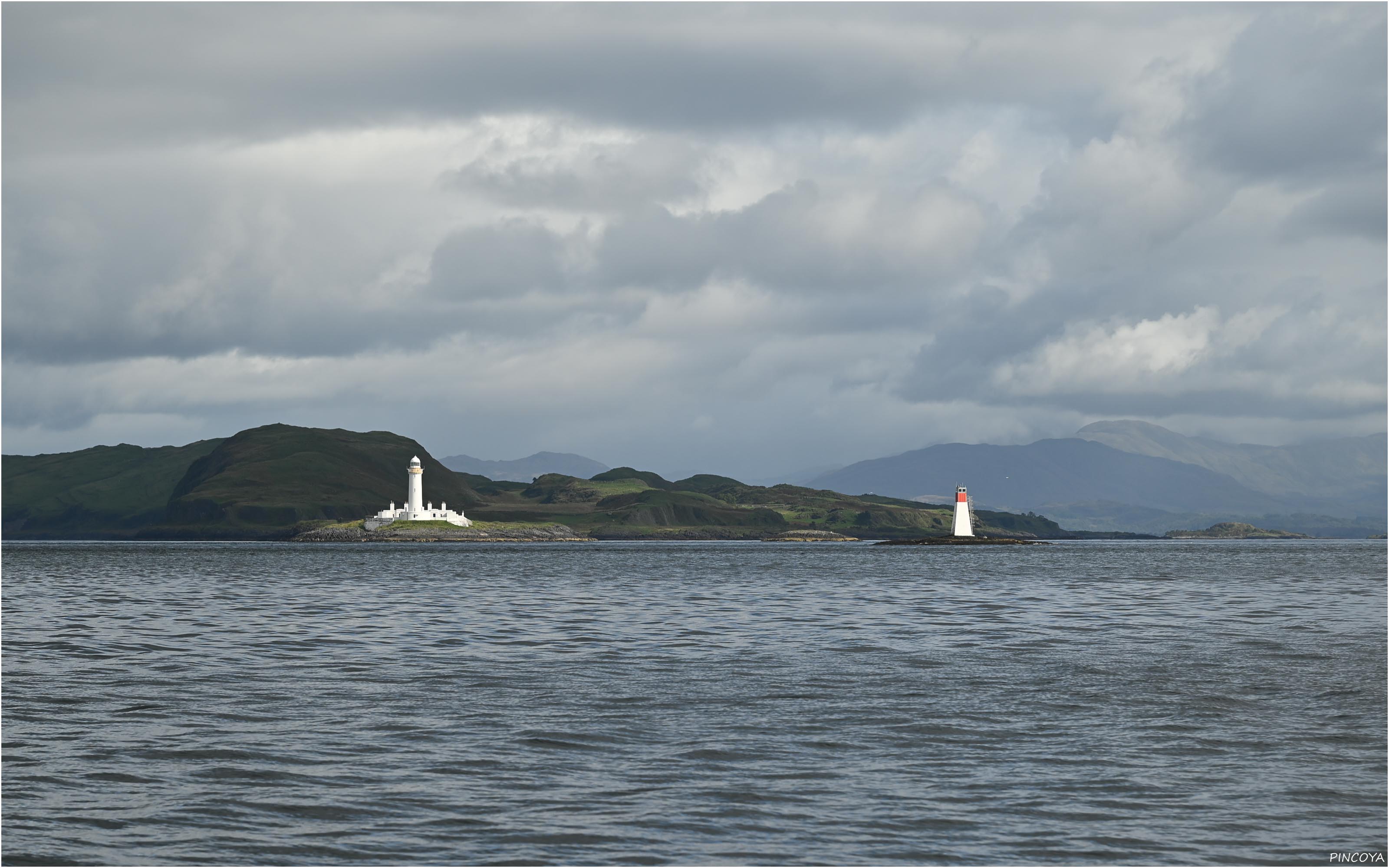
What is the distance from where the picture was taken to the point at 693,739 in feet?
76.4

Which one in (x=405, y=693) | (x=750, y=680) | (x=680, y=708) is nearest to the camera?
(x=680, y=708)

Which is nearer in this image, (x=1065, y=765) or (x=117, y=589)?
(x=1065, y=765)

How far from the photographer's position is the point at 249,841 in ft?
53.7

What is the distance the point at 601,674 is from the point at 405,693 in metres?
5.76

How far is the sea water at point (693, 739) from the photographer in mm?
16547

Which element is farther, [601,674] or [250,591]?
[250,591]

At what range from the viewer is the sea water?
1655 cm

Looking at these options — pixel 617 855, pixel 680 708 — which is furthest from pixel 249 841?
pixel 680 708

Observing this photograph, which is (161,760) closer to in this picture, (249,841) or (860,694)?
(249,841)

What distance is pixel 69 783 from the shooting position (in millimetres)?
19594

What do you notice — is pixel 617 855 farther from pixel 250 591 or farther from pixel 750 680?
pixel 250 591

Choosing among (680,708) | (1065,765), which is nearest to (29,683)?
(680,708)

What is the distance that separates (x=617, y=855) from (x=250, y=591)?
67.7m

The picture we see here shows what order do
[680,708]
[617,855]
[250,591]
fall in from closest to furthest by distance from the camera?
[617,855]
[680,708]
[250,591]
